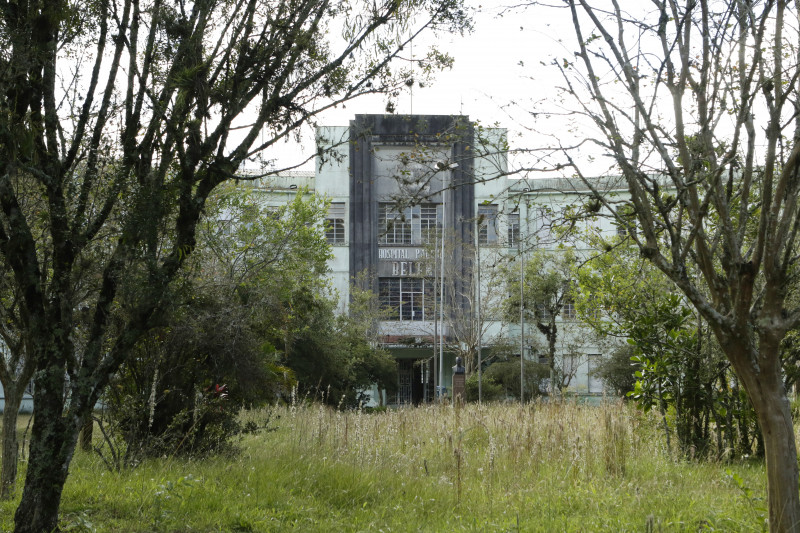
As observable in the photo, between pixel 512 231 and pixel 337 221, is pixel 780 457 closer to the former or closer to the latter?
pixel 512 231

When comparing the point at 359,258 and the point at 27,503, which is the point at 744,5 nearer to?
the point at 27,503

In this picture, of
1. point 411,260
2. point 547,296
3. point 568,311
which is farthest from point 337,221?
point 568,311

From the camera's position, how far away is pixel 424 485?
8.45m

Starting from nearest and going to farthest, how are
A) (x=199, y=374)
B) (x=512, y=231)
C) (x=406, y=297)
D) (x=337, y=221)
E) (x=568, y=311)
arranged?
(x=199, y=374), (x=512, y=231), (x=568, y=311), (x=406, y=297), (x=337, y=221)

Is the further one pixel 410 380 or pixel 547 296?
pixel 410 380

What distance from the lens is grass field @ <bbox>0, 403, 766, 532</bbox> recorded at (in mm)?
6902

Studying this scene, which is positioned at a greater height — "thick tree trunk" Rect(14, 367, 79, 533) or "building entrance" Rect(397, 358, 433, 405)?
"thick tree trunk" Rect(14, 367, 79, 533)

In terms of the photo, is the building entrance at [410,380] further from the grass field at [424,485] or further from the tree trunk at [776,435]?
the tree trunk at [776,435]

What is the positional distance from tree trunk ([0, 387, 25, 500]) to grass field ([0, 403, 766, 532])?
0.60 metres

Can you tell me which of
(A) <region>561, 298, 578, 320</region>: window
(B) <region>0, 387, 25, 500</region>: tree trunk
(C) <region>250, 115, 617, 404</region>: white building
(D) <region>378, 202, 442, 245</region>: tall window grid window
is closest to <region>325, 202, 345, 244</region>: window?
(C) <region>250, 115, 617, 404</region>: white building

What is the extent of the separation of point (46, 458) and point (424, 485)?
4100mm

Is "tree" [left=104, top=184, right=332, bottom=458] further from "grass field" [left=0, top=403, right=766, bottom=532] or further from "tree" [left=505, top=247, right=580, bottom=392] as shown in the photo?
"tree" [left=505, top=247, right=580, bottom=392]

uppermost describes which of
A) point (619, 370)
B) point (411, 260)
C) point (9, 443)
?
point (411, 260)

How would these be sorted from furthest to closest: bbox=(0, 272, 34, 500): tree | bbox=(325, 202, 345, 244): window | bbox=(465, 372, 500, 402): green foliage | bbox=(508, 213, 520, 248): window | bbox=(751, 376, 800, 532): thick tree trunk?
bbox=(325, 202, 345, 244): window
bbox=(465, 372, 500, 402): green foliage
bbox=(0, 272, 34, 500): tree
bbox=(508, 213, 520, 248): window
bbox=(751, 376, 800, 532): thick tree trunk
